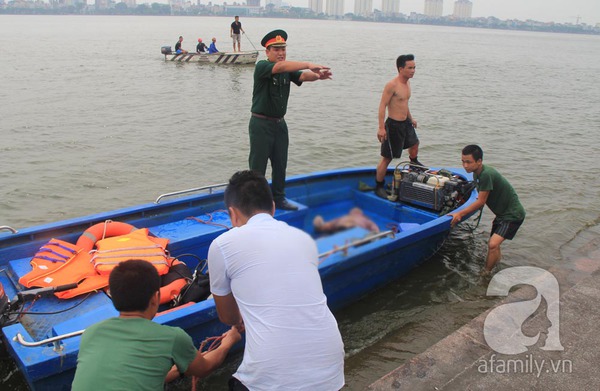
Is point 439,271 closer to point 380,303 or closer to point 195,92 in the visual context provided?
point 380,303

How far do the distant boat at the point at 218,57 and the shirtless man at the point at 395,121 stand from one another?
69.5ft

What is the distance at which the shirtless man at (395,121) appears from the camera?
276 inches

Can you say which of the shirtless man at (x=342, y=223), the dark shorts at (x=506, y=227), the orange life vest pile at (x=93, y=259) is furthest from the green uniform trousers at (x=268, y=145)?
the dark shorts at (x=506, y=227)

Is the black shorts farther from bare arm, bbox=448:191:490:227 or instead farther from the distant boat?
the distant boat

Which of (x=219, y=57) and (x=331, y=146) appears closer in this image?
(x=331, y=146)

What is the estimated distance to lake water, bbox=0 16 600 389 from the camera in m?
5.76

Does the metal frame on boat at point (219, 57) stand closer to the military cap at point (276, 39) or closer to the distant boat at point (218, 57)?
the distant boat at point (218, 57)

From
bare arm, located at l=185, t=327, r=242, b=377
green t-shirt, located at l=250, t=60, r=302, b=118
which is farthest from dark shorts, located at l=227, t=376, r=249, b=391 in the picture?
green t-shirt, located at l=250, t=60, r=302, b=118

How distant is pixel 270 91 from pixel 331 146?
7.48 meters

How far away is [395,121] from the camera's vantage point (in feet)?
23.8

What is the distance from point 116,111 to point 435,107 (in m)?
A: 10.9

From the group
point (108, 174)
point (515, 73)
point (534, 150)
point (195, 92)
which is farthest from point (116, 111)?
point (515, 73)

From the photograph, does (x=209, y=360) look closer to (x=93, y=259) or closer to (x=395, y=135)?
(x=93, y=259)

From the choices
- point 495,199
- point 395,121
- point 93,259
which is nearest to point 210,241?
point 93,259
